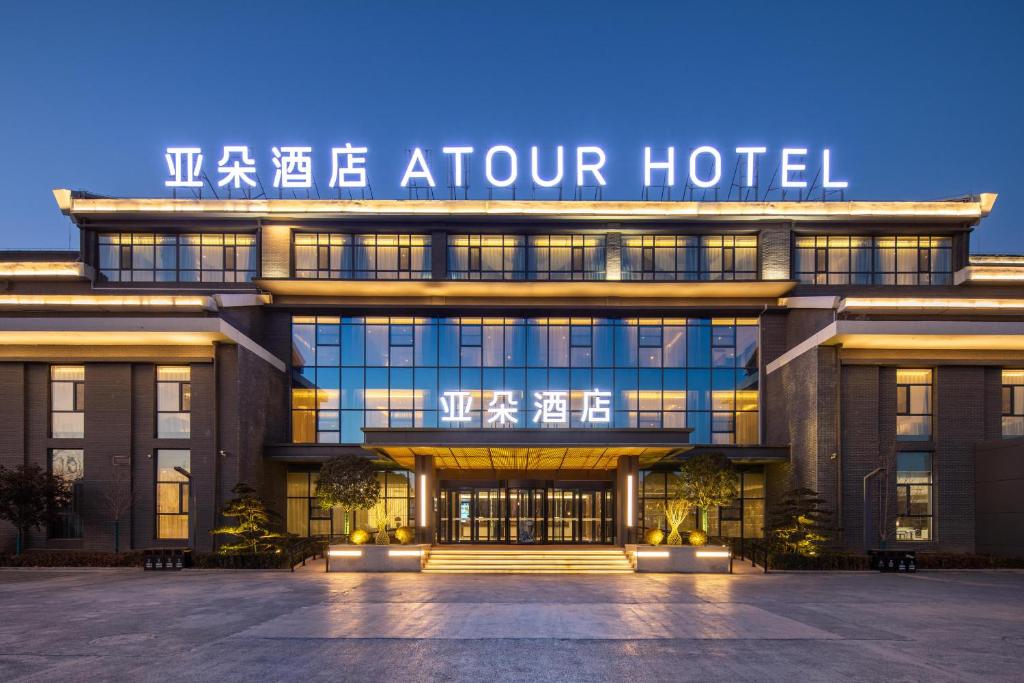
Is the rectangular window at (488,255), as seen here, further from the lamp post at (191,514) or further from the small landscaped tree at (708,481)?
the lamp post at (191,514)

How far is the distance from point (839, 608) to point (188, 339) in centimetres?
2734

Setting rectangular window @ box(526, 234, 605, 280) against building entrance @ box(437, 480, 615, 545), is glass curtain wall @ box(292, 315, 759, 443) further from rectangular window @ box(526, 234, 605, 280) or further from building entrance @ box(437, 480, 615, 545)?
building entrance @ box(437, 480, 615, 545)

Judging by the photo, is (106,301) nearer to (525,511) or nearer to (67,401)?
(67,401)

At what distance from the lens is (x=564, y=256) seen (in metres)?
40.8

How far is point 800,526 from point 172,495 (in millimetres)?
27064

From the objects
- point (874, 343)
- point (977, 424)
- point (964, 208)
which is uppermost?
point (964, 208)

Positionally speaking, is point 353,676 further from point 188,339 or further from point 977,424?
point 977,424

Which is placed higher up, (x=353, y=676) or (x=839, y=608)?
(x=353, y=676)

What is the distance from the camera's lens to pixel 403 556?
29.9m

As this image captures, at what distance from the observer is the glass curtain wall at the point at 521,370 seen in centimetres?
3875

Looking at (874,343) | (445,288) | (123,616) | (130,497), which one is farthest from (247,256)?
(874,343)

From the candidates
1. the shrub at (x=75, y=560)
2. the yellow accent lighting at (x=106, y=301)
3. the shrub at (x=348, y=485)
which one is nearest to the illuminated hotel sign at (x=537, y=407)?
the shrub at (x=348, y=485)

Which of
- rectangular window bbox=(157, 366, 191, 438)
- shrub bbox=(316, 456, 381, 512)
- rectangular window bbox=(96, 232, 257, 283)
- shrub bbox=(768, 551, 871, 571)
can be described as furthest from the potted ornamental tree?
rectangular window bbox=(96, 232, 257, 283)

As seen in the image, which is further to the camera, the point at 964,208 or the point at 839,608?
the point at 964,208
